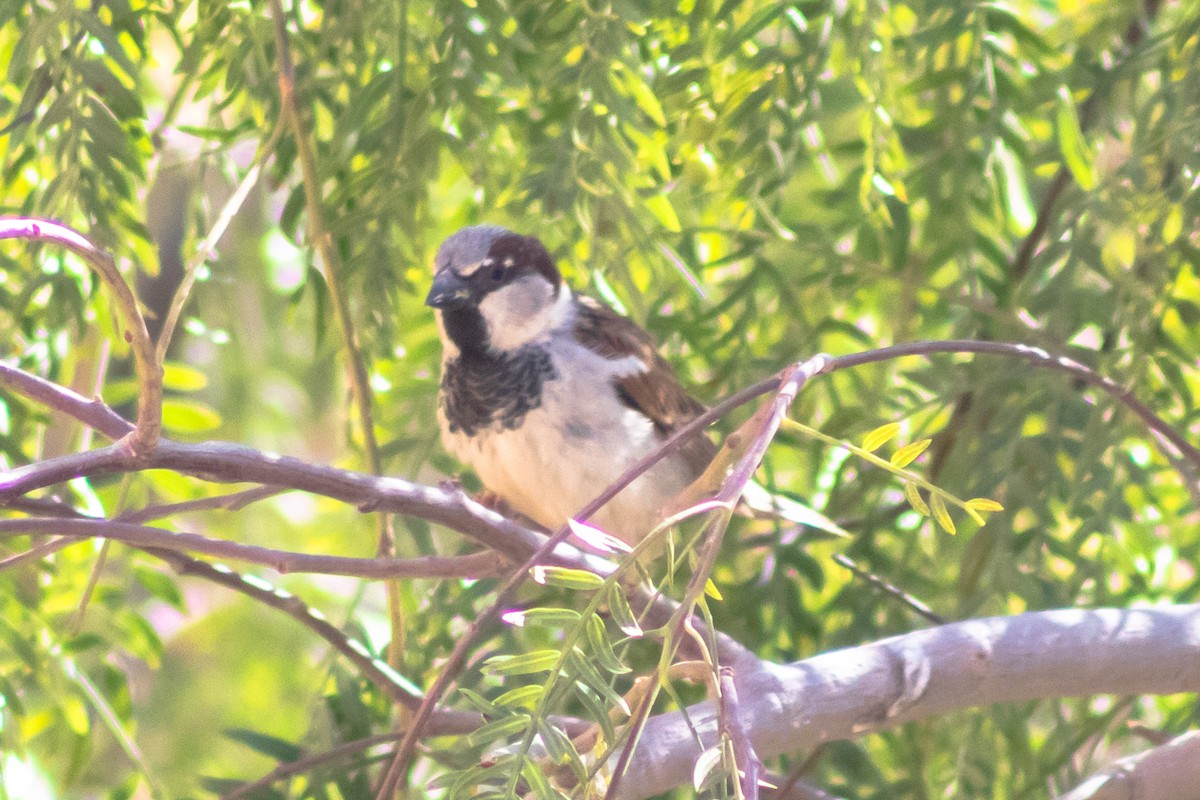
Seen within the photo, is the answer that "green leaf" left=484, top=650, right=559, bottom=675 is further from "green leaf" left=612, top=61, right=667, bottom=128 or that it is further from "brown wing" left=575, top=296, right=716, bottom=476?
"brown wing" left=575, top=296, right=716, bottom=476

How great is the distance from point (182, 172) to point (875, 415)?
79 cm

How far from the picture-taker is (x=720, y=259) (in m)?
1.46

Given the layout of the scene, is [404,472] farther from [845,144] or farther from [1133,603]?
[1133,603]

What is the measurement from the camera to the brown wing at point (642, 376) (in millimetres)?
1694

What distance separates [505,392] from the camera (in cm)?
162

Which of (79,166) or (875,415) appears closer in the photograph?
(79,166)

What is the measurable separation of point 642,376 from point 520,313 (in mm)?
171

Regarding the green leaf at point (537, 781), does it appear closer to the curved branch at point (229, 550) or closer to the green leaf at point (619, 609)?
the green leaf at point (619, 609)

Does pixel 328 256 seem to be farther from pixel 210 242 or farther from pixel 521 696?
pixel 521 696

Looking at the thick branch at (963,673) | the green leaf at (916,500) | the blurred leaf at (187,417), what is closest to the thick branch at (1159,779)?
the thick branch at (963,673)

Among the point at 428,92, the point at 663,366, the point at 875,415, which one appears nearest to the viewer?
the point at 428,92

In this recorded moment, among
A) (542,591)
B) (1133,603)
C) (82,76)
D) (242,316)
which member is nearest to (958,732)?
(1133,603)

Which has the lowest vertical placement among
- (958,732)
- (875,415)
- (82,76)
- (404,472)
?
(958,732)

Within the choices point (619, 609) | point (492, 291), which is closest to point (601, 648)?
point (619, 609)
